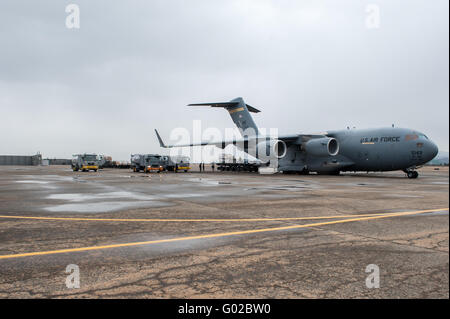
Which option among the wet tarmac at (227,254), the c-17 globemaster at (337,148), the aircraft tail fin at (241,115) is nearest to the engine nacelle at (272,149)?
the c-17 globemaster at (337,148)

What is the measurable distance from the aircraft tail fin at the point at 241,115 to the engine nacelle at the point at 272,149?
314cm

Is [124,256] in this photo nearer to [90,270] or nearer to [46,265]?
[90,270]

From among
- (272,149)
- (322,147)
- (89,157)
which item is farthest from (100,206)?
(89,157)

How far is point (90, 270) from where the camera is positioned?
3.52m

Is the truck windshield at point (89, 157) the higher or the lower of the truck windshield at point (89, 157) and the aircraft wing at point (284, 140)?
the lower

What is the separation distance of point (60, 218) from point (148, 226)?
2.20m

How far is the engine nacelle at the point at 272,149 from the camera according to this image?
97.3 feet

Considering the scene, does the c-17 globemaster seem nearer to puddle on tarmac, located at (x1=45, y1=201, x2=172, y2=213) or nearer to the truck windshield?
the truck windshield

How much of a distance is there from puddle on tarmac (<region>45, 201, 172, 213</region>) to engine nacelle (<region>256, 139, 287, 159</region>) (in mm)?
21332

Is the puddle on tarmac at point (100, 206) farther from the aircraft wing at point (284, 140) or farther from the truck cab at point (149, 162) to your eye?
the truck cab at point (149, 162)

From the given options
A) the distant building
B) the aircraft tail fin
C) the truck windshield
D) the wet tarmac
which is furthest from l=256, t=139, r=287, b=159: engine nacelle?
the distant building

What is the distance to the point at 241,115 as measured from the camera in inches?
1364

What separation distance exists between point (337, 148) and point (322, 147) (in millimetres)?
1479
